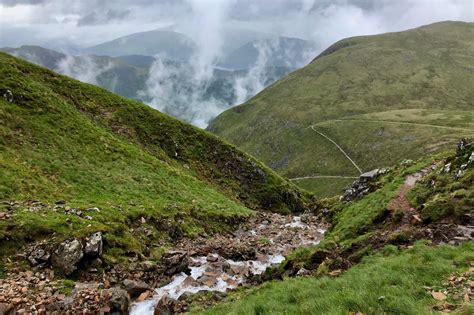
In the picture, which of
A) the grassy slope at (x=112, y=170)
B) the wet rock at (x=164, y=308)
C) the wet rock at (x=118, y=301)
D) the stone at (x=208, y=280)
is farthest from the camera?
the grassy slope at (x=112, y=170)

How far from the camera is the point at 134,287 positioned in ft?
68.0

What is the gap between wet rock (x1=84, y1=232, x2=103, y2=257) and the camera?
23616 millimetres

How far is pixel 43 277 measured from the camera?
2067 cm

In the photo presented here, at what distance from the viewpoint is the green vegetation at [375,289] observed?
1185 cm

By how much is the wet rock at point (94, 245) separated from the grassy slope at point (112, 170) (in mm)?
762

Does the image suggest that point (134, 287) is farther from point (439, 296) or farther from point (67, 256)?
point (439, 296)

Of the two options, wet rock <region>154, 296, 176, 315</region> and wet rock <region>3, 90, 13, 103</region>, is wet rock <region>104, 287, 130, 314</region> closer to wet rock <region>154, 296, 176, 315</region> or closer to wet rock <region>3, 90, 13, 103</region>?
wet rock <region>154, 296, 176, 315</region>

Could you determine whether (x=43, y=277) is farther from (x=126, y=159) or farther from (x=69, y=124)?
(x=69, y=124)

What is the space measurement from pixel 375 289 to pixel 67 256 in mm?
18448

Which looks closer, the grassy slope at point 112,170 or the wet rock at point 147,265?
the wet rock at point 147,265

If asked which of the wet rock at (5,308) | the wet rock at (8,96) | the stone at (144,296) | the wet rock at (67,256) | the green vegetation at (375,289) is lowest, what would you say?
the stone at (144,296)

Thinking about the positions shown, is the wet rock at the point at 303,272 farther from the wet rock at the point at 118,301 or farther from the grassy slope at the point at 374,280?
the wet rock at the point at 118,301

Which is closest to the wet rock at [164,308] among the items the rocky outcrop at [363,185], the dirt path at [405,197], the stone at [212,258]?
the stone at [212,258]

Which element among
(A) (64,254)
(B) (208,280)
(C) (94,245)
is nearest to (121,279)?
(C) (94,245)
